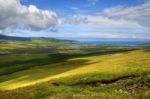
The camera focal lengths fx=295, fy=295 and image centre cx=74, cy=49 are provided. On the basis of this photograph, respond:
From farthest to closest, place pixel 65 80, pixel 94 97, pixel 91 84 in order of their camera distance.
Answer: pixel 65 80 → pixel 91 84 → pixel 94 97

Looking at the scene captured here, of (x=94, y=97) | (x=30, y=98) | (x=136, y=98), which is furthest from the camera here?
(x=30, y=98)

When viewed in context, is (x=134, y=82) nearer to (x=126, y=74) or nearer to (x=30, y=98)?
(x=126, y=74)

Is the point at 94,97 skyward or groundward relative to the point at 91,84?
skyward

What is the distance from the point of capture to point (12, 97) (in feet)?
85.7

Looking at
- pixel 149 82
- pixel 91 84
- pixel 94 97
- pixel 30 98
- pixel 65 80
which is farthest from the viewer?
pixel 65 80

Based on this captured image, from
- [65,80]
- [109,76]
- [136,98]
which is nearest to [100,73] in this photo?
[109,76]

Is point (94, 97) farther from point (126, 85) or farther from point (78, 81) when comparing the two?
point (78, 81)

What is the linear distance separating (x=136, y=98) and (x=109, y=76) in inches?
1182

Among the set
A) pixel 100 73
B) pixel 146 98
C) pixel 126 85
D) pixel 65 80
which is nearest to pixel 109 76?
pixel 100 73

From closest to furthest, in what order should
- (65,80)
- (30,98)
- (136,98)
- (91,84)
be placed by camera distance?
(136,98) < (30,98) < (91,84) < (65,80)

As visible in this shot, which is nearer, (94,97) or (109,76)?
(94,97)

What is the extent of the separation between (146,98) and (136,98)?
139 cm

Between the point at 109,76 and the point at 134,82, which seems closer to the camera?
the point at 134,82

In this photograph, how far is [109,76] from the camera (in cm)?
5122
